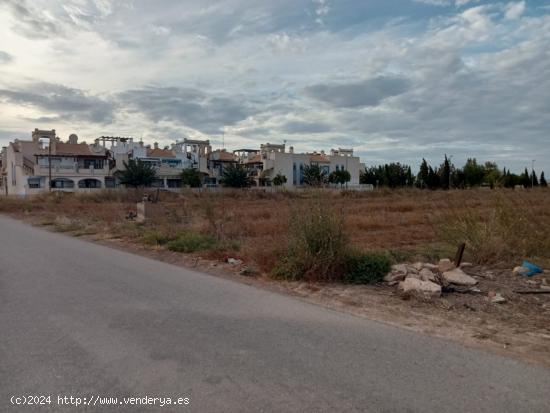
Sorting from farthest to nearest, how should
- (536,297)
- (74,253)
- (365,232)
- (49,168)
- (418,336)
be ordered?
(49,168), (365,232), (74,253), (536,297), (418,336)

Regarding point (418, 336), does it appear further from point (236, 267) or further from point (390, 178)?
point (390, 178)

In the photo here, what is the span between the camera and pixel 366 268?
378 inches

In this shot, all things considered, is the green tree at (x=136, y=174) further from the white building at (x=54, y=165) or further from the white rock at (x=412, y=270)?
the white rock at (x=412, y=270)

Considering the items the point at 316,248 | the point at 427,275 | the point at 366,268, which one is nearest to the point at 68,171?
the point at 316,248

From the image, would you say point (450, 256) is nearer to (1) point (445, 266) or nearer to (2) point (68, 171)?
(1) point (445, 266)

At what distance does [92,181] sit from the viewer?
3344 inches

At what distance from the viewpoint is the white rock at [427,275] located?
8.58 metres

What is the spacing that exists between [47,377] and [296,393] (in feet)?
7.53

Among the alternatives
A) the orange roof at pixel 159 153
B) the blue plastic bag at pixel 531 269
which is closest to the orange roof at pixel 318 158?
the orange roof at pixel 159 153

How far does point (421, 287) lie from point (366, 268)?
1592 millimetres

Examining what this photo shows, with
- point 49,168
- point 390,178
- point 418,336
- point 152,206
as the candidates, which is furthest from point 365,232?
point 390,178

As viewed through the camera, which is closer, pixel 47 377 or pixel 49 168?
pixel 47 377

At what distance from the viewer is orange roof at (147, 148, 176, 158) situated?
93812mm

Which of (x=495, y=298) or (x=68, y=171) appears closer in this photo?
(x=495, y=298)
